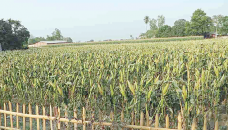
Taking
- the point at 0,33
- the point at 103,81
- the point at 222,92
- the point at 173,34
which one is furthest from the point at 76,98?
the point at 173,34

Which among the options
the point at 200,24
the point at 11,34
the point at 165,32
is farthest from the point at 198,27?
the point at 11,34

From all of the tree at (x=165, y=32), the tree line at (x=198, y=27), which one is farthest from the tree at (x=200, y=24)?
the tree at (x=165, y=32)

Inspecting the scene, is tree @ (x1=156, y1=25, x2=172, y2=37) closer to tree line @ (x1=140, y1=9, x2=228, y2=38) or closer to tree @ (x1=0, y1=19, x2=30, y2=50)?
tree line @ (x1=140, y1=9, x2=228, y2=38)

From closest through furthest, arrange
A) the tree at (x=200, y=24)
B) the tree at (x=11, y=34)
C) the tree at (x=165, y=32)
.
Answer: the tree at (x=11, y=34)
the tree at (x=200, y=24)
the tree at (x=165, y=32)

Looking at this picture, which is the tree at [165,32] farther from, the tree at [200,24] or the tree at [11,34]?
the tree at [11,34]

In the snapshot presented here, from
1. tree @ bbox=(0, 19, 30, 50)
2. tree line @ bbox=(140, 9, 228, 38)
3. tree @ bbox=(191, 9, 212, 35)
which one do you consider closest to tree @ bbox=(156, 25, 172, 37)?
tree line @ bbox=(140, 9, 228, 38)

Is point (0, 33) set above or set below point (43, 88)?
above

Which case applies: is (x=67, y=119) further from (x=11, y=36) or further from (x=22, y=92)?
(x=11, y=36)

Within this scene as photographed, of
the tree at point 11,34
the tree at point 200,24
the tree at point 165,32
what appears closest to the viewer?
the tree at point 11,34

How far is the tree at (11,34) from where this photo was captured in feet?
107

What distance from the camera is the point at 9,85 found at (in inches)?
220

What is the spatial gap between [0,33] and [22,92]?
104 feet

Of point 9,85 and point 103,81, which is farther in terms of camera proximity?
point 9,85

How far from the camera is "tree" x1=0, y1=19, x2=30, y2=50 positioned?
3256 centimetres
